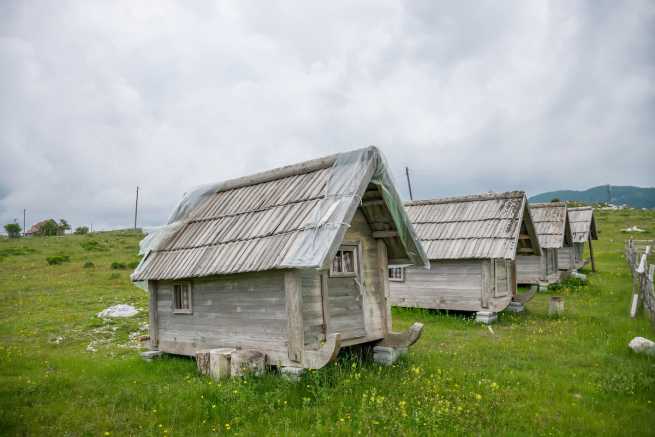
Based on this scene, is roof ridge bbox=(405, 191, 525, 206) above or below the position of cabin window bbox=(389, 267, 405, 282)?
above

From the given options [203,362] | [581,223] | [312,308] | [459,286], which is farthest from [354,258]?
[581,223]

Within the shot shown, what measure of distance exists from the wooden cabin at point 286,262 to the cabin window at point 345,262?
22 mm

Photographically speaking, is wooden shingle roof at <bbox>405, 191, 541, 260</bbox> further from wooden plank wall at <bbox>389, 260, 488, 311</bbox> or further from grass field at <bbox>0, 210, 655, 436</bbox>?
grass field at <bbox>0, 210, 655, 436</bbox>

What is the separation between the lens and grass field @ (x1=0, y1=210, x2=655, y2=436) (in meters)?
7.36

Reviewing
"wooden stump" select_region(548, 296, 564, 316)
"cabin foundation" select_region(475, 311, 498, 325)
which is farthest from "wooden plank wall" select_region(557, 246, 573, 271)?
"cabin foundation" select_region(475, 311, 498, 325)

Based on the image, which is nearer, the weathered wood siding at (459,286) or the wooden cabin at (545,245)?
the weathered wood siding at (459,286)

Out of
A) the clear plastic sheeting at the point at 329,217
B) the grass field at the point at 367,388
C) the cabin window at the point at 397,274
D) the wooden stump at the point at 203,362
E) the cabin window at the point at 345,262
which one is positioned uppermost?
the clear plastic sheeting at the point at 329,217

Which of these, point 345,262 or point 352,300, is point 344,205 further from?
point 352,300

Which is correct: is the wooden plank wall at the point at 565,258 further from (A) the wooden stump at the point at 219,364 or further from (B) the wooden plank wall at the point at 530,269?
(A) the wooden stump at the point at 219,364

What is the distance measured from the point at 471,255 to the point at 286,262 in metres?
10.8

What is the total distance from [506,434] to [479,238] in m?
12.1

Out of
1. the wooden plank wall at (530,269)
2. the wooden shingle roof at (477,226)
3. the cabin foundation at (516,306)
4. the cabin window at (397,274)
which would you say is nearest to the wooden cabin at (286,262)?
the wooden shingle roof at (477,226)

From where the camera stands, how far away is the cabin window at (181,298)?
11805mm

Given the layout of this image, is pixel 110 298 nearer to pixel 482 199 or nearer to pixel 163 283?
pixel 163 283
